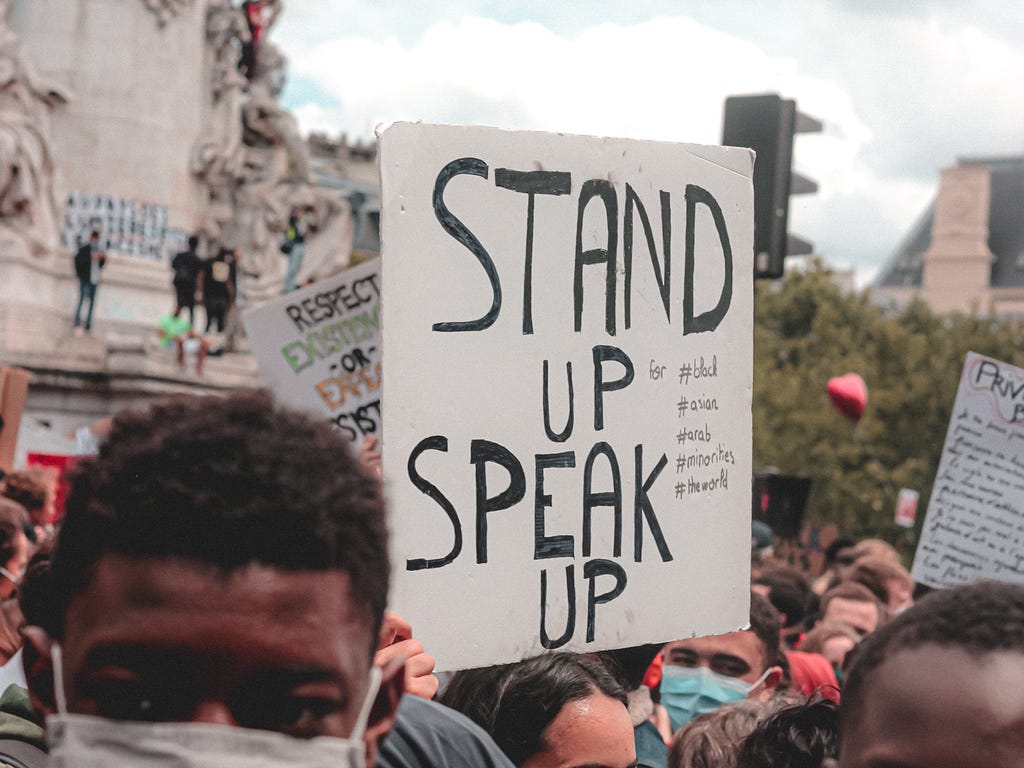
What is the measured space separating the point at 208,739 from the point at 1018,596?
91 centimetres

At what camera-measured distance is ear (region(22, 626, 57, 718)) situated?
68.3 inches

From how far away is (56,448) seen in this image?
49.2 ft

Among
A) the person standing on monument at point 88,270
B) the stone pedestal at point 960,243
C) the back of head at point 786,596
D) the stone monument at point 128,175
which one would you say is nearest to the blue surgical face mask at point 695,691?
the back of head at point 786,596

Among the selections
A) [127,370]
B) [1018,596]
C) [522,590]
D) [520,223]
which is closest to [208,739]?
[1018,596]

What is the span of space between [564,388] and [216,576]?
5.87 feet

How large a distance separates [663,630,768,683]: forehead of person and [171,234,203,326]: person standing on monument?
62.4 ft

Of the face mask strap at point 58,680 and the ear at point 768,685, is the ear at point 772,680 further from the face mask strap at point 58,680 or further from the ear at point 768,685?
the face mask strap at point 58,680

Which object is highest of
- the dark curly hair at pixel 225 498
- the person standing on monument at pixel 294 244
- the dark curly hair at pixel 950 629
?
the person standing on monument at pixel 294 244

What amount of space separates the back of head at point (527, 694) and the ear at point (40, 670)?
58.2 inches

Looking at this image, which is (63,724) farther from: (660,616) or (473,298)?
(660,616)

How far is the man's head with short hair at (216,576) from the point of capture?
1589mm

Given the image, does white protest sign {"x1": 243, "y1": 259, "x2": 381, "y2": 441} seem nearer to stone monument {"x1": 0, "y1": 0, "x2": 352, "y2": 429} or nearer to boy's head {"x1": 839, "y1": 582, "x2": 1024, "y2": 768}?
boy's head {"x1": 839, "y1": 582, "x2": 1024, "y2": 768}

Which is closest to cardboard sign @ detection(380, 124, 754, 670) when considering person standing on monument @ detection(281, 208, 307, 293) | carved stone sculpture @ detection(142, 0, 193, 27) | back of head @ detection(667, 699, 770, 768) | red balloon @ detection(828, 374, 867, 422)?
back of head @ detection(667, 699, 770, 768)

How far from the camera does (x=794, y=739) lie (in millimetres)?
3127
